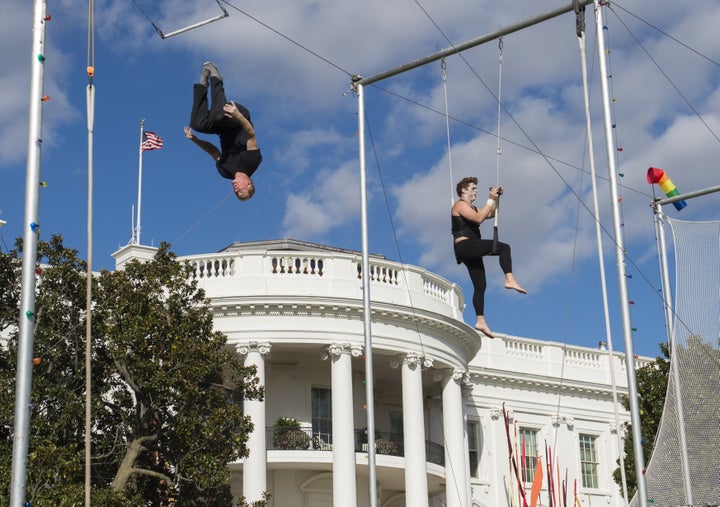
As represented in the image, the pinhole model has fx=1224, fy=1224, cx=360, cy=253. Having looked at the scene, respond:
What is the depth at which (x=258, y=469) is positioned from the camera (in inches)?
1272

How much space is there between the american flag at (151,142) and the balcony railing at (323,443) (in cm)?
876

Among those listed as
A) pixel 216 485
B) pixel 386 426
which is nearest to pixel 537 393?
pixel 386 426

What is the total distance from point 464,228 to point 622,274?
88.6 inches

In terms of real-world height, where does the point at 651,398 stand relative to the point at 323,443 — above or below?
above

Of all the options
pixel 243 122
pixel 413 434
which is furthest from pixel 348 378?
pixel 243 122

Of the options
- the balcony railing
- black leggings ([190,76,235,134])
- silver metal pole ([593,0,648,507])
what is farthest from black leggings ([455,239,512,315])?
the balcony railing

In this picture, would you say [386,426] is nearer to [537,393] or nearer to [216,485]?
[537,393]

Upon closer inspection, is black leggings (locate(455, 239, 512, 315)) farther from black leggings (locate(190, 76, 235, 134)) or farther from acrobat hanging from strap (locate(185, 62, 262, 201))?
black leggings (locate(190, 76, 235, 134))

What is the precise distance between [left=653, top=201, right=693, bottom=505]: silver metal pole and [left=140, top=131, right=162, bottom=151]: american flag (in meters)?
18.0

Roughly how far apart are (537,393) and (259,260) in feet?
46.7

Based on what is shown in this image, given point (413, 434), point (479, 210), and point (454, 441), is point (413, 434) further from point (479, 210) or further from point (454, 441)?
point (479, 210)

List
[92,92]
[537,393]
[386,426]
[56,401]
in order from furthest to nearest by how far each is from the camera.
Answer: [537,393]
[386,426]
[56,401]
[92,92]

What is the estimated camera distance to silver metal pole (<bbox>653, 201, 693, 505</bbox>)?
716 inches

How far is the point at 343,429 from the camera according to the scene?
33.4m
